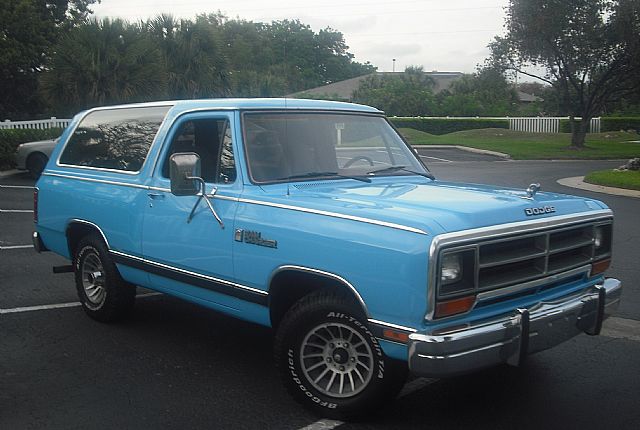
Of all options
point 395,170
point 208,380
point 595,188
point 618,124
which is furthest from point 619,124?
point 208,380

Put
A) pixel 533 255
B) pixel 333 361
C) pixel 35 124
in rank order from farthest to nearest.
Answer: pixel 35 124
pixel 333 361
pixel 533 255

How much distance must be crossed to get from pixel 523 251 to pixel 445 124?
44330 mm

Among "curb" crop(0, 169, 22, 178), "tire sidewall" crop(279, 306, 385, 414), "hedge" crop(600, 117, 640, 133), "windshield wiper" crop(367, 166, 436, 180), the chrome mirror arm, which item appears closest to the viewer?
"tire sidewall" crop(279, 306, 385, 414)

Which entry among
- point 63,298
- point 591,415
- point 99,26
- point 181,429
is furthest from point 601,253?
point 99,26

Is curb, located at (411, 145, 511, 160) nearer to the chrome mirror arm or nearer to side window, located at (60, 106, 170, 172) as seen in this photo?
side window, located at (60, 106, 170, 172)

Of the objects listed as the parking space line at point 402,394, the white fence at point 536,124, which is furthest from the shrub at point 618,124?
the parking space line at point 402,394

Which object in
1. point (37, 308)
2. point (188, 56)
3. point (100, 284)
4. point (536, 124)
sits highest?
point (188, 56)

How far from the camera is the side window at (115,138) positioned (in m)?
5.95

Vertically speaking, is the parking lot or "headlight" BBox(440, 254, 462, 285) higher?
"headlight" BBox(440, 254, 462, 285)

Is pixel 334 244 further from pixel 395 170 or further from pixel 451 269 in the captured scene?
pixel 395 170

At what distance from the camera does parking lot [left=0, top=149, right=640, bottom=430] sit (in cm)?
438

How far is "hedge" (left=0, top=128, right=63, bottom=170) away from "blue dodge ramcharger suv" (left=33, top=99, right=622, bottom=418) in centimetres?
1527

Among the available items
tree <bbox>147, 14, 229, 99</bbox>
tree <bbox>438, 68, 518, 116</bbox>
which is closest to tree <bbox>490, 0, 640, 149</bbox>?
tree <bbox>147, 14, 229, 99</bbox>

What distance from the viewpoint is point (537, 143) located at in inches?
1484
